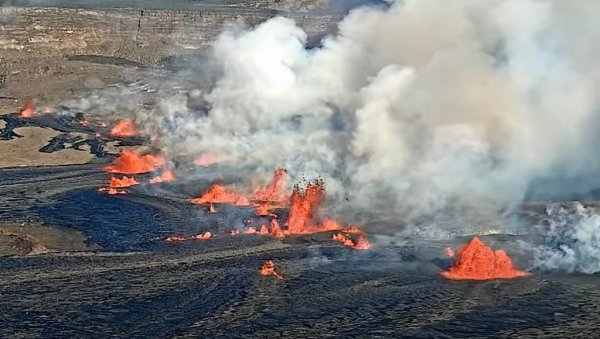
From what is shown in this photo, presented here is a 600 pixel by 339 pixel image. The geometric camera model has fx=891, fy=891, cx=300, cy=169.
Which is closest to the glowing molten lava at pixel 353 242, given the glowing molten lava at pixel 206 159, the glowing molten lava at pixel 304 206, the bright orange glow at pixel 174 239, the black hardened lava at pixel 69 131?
the glowing molten lava at pixel 304 206

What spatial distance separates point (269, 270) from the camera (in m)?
32.0

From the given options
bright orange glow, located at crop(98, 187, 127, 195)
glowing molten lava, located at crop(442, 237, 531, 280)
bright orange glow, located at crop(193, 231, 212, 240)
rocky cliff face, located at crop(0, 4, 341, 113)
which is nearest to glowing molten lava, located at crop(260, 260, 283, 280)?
bright orange glow, located at crop(193, 231, 212, 240)

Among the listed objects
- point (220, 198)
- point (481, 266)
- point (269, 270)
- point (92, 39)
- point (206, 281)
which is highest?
point (92, 39)

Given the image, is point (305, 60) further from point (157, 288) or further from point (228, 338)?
point (228, 338)

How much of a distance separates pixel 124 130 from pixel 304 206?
86.4 feet

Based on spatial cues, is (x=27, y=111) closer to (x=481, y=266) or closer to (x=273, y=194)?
(x=273, y=194)

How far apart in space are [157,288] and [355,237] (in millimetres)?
9592

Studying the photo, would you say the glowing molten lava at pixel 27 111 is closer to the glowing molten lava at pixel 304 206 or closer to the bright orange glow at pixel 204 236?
the glowing molten lava at pixel 304 206

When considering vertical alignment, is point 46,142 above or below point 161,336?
above

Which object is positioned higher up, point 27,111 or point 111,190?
point 27,111

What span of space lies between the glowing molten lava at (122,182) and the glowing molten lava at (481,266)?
824 inches

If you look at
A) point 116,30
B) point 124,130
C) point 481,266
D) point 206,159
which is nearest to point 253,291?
point 481,266

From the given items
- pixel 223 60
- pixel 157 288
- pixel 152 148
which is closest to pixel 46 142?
pixel 152 148

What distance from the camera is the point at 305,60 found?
188 ft
